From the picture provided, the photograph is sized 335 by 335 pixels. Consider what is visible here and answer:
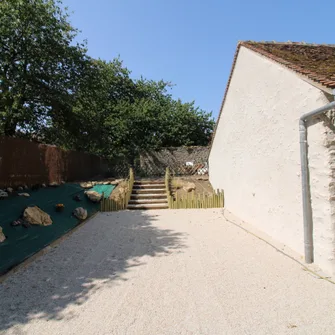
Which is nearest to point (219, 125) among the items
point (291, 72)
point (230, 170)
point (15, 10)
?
point (230, 170)

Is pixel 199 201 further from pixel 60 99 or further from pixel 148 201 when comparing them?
pixel 60 99

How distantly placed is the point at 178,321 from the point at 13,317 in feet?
5.56

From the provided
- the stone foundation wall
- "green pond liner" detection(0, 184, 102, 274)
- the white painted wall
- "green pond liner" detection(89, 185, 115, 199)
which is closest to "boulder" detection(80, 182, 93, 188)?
"green pond liner" detection(89, 185, 115, 199)

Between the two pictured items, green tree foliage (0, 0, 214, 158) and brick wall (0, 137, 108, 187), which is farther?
green tree foliage (0, 0, 214, 158)

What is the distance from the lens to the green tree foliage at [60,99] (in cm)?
1162

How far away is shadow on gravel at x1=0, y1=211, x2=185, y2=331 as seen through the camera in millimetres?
2926

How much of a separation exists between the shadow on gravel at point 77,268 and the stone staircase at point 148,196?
10.8 ft

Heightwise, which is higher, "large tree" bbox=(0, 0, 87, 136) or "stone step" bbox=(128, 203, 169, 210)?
"large tree" bbox=(0, 0, 87, 136)

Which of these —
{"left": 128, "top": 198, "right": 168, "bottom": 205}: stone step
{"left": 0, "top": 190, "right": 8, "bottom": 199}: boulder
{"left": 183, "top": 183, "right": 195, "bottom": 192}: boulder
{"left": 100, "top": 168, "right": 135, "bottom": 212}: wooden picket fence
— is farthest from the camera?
{"left": 183, "top": 183, "right": 195, "bottom": 192}: boulder

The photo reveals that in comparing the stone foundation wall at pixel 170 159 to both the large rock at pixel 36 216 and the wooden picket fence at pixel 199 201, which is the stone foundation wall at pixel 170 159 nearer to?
the wooden picket fence at pixel 199 201

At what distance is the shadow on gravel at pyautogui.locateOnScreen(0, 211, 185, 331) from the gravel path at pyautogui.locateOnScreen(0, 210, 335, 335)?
0.01 m

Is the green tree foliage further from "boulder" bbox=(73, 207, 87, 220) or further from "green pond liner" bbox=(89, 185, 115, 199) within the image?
"boulder" bbox=(73, 207, 87, 220)

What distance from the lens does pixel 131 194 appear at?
1163cm

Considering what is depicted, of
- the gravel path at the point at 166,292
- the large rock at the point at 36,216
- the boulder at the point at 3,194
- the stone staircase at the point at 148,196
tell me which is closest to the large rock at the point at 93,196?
the stone staircase at the point at 148,196
